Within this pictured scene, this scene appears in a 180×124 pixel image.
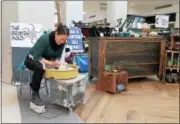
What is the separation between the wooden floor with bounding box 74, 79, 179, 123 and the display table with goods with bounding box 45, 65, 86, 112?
19 cm

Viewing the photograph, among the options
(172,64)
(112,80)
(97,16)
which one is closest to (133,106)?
(112,80)

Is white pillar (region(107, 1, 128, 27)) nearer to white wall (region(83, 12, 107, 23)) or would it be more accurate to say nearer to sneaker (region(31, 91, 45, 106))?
sneaker (region(31, 91, 45, 106))

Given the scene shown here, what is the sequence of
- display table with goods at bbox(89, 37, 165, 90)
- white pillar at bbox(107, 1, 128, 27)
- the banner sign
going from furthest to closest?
white pillar at bbox(107, 1, 128, 27)
the banner sign
display table with goods at bbox(89, 37, 165, 90)

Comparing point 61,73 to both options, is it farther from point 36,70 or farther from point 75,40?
point 75,40

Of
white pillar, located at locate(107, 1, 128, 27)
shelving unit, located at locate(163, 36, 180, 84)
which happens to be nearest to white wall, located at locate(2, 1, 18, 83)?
shelving unit, located at locate(163, 36, 180, 84)

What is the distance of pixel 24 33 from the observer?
3.71 m

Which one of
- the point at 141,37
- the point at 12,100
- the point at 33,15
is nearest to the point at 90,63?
the point at 141,37

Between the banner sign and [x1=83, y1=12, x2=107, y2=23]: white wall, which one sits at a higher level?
[x1=83, y1=12, x2=107, y2=23]: white wall

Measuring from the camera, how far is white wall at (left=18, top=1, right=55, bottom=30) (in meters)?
3.85

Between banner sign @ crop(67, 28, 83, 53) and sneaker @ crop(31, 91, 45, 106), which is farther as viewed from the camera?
banner sign @ crop(67, 28, 83, 53)

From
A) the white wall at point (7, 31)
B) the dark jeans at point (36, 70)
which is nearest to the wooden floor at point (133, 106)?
the dark jeans at point (36, 70)

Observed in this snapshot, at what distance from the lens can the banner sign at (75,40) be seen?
5395 millimetres

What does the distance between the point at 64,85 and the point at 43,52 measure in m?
0.47

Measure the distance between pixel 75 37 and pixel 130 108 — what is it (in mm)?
3055
